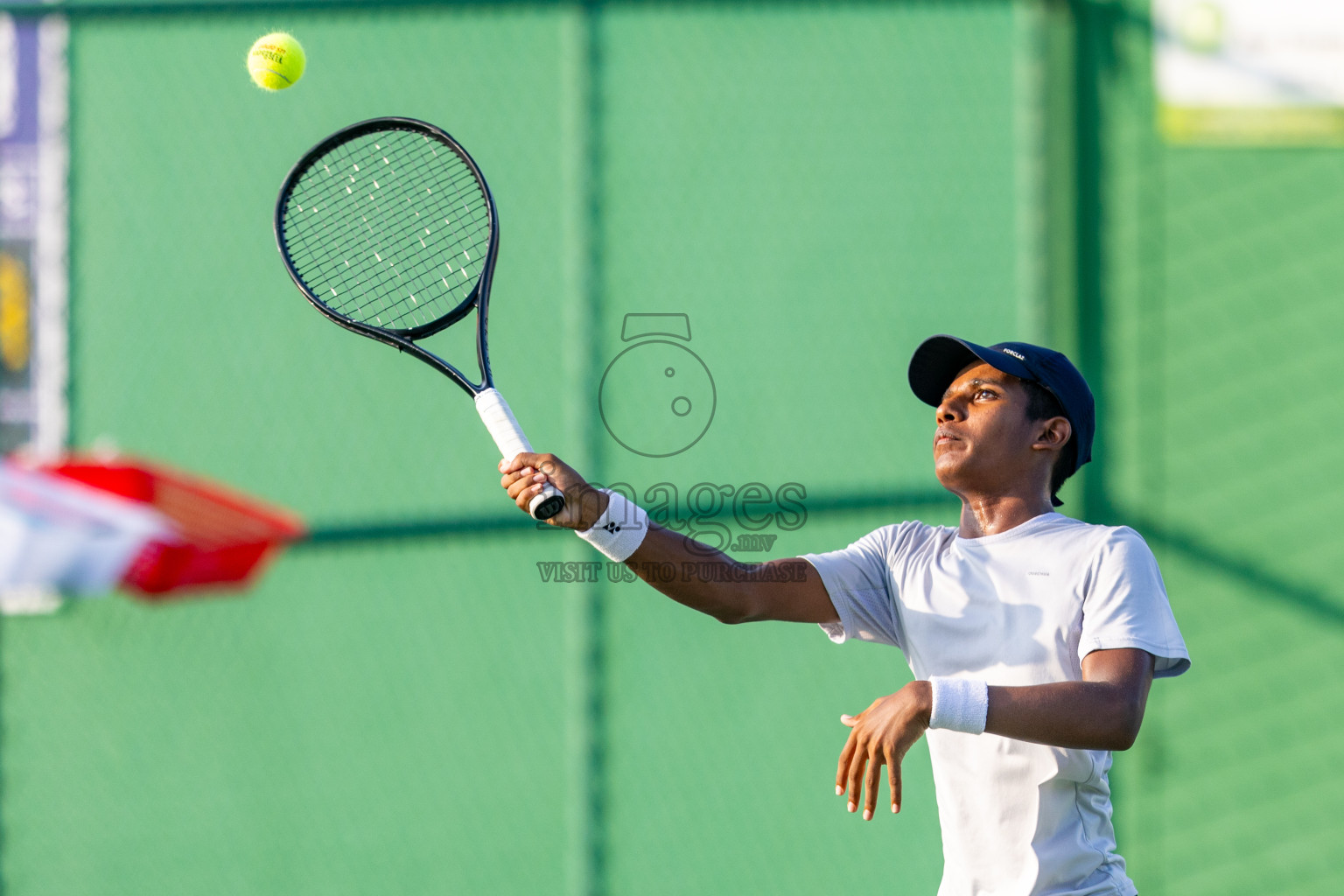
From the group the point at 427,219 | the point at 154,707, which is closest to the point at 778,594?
the point at 427,219

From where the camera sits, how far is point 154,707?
14.0 feet

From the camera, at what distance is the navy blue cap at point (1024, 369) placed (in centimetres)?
236

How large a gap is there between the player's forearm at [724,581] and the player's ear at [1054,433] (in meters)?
0.50

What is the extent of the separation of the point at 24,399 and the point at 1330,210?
15.1 feet

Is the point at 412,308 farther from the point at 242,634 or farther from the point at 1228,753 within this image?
the point at 1228,753

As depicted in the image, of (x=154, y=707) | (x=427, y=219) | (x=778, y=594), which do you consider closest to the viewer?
(x=778, y=594)

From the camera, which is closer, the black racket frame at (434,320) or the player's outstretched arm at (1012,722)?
the player's outstretched arm at (1012,722)

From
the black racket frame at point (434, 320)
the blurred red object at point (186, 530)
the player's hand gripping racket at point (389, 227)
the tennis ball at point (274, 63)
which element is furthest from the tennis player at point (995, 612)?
the blurred red object at point (186, 530)

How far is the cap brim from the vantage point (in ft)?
8.15

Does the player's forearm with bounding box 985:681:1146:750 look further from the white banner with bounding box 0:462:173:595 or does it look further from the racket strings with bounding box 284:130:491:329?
the white banner with bounding box 0:462:173:595

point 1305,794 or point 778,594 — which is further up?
point 778,594

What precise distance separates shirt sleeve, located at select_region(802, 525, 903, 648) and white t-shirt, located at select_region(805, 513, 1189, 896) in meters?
0.15

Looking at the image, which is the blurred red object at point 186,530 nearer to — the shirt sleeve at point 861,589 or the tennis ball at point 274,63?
the tennis ball at point 274,63

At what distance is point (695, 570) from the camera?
2.34m
